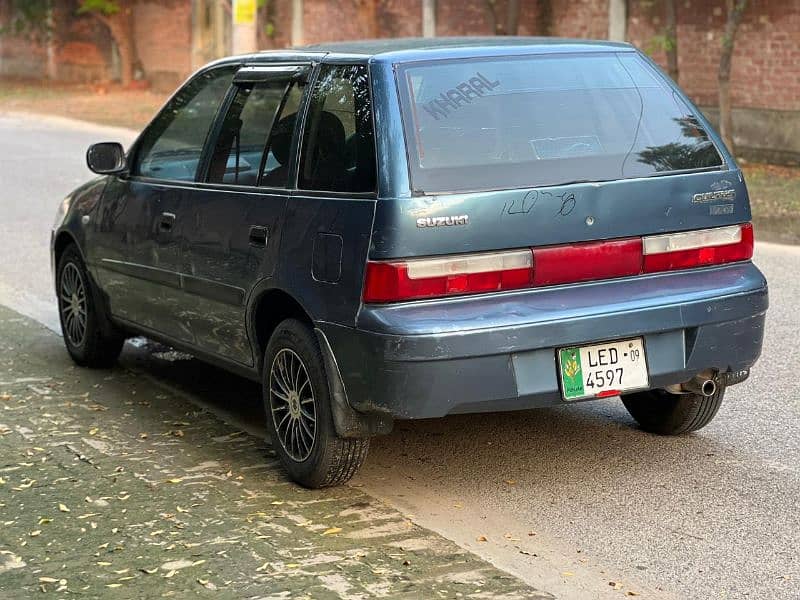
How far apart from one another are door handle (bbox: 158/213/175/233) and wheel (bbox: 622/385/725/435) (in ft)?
7.13

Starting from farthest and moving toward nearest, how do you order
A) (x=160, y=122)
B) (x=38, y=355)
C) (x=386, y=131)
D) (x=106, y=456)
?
1. (x=38, y=355)
2. (x=160, y=122)
3. (x=106, y=456)
4. (x=386, y=131)

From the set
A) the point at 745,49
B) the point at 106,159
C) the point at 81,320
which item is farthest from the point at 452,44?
the point at 745,49

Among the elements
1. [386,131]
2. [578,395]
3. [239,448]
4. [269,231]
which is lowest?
[239,448]

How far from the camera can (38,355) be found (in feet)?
26.5

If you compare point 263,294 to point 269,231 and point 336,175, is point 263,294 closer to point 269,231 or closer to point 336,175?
point 269,231

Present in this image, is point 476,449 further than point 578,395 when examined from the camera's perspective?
Yes

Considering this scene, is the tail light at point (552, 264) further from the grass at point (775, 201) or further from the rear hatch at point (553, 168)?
the grass at point (775, 201)

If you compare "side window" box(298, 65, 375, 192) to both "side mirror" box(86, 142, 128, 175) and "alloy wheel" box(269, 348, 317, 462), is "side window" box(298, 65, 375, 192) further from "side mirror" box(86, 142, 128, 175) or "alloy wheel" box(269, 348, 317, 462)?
"side mirror" box(86, 142, 128, 175)

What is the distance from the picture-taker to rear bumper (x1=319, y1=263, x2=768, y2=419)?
502cm

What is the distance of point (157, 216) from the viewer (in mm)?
6660

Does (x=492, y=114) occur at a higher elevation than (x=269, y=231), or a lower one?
higher

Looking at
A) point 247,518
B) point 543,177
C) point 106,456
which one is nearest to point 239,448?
point 106,456

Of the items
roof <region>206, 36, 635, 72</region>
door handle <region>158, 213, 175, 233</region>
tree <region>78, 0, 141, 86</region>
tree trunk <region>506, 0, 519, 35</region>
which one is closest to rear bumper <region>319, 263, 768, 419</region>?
roof <region>206, 36, 635, 72</region>

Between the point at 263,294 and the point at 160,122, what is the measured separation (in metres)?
1.69
